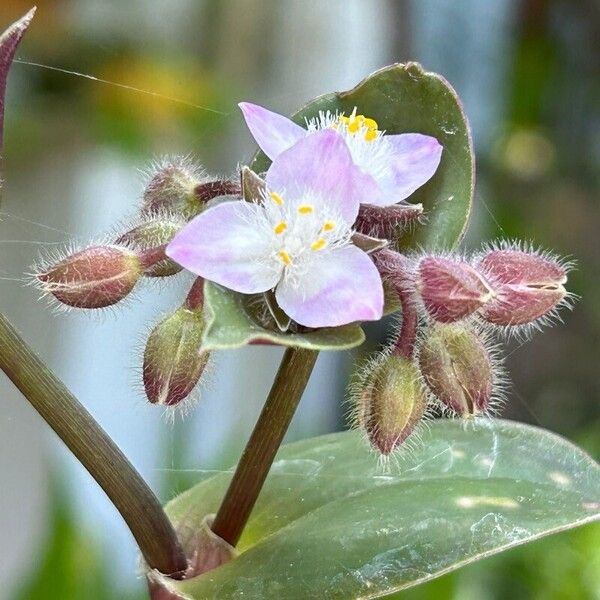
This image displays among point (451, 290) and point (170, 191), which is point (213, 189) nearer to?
point (170, 191)

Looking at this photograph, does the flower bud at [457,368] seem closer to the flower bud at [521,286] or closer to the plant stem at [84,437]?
the flower bud at [521,286]

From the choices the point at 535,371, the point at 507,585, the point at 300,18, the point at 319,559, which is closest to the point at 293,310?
the point at 319,559

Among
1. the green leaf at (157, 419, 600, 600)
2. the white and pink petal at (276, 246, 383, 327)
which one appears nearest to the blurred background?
the green leaf at (157, 419, 600, 600)

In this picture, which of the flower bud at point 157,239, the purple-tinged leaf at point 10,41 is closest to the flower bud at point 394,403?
the flower bud at point 157,239

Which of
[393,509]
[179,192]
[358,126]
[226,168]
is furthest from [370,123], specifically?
[226,168]

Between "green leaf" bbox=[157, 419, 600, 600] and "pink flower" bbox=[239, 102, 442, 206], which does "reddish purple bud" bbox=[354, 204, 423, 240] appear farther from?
"green leaf" bbox=[157, 419, 600, 600]

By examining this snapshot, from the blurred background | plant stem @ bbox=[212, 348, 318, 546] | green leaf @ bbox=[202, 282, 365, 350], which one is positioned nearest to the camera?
green leaf @ bbox=[202, 282, 365, 350]

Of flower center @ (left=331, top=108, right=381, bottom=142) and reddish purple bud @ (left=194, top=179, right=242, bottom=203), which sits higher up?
flower center @ (left=331, top=108, right=381, bottom=142)
